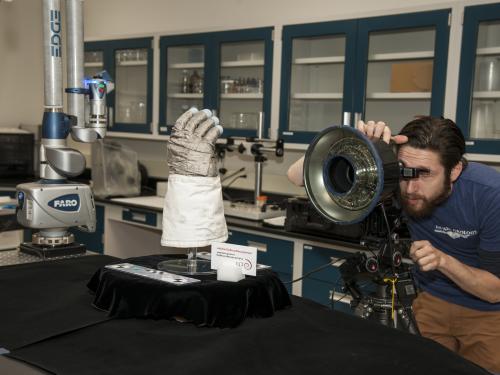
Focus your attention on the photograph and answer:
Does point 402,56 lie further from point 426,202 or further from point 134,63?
point 134,63

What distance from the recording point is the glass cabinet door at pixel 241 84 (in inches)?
137

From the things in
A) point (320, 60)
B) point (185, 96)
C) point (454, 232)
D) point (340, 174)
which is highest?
point (320, 60)

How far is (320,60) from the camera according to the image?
3156 mm

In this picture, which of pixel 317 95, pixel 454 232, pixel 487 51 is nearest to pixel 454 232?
pixel 454 232

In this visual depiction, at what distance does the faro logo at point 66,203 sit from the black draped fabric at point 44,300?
17 cm

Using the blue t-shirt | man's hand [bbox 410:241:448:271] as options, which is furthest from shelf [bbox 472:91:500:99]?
man's hand [bbox 410:241:448:271]

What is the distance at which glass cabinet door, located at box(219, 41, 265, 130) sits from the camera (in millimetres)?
3475

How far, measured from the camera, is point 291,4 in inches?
147

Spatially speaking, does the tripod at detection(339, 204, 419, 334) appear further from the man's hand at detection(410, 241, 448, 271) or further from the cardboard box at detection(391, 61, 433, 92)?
the cardboard box at detection(391, 61, 433, 92)

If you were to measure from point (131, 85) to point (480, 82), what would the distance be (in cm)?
270

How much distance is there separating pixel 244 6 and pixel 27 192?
9.43 ft

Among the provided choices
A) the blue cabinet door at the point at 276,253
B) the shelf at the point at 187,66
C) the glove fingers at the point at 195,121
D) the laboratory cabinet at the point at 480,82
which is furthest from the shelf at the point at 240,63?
the glove fingers at the point at 195,121

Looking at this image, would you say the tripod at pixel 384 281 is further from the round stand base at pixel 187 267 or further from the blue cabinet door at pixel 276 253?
the blue cabinet door at pixel 276 253

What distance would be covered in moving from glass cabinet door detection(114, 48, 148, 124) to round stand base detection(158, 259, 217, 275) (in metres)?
2.82
